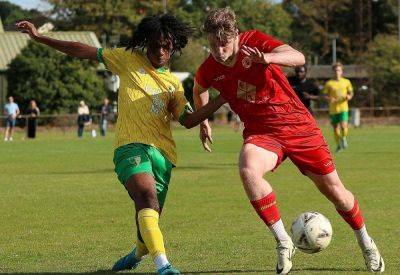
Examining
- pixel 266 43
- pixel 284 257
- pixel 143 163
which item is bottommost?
pixel 284 257

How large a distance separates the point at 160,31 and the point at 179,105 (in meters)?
0.64

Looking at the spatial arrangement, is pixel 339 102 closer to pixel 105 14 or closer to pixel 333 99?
pixel 333 99

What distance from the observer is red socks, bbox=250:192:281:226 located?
8375 mm

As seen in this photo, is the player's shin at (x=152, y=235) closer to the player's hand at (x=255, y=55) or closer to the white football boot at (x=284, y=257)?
the white football boot at (x=284, y=257)

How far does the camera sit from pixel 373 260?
883 cm

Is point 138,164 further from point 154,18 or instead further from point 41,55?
point 41,55

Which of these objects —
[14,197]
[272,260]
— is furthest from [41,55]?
[272,260]

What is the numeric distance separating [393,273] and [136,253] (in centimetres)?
211

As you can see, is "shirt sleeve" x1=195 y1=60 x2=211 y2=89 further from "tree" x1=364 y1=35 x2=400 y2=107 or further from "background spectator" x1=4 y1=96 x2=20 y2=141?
"tree" x1=364 y1=35 x2=400 y2=107

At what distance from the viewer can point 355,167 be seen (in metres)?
23.4

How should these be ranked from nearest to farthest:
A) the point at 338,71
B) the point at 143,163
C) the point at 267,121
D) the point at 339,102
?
the point at 143,163 < the point at 267,121 < the point at 338,71 < the point at 339,102

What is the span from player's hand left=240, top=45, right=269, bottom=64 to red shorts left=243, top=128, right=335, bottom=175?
84 centimetres

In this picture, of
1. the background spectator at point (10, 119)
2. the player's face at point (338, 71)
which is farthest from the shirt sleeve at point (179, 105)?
the background spectator at point (10, 119)

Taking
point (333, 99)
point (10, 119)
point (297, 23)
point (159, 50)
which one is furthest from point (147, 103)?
point (297, 23)
